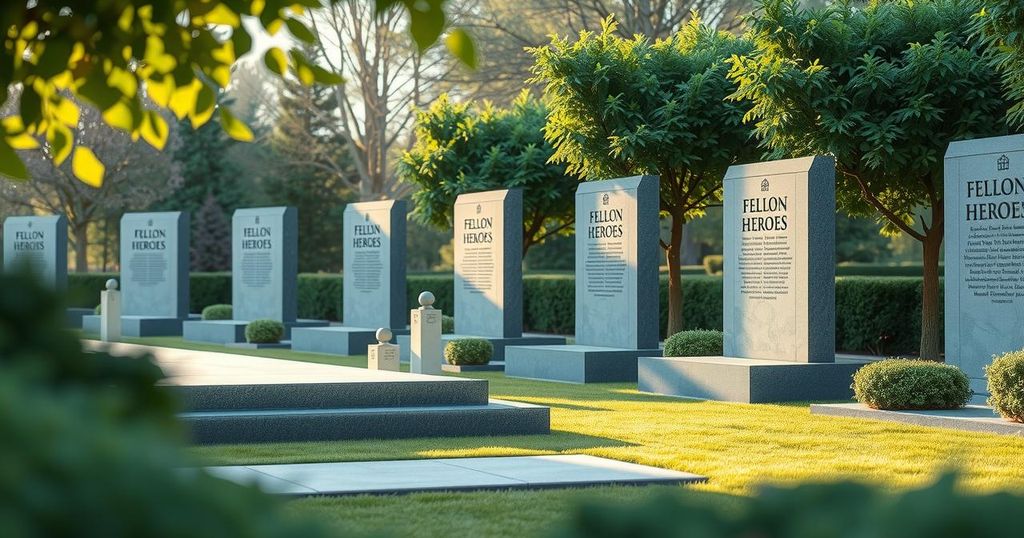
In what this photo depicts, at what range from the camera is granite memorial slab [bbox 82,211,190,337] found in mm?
32969

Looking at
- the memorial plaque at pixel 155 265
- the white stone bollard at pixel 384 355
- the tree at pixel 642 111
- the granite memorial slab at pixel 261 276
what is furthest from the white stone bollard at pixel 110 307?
the white stone bollard at pixel 384 355

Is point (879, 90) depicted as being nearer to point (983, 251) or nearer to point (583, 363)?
point (983, 251)

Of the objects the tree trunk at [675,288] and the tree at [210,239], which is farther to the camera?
the tree at [210,239]

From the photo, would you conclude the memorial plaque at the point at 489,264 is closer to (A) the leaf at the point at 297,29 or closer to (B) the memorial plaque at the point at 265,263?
(B) the memorial plaque at the point at 265,263

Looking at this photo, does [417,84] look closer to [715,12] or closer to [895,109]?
[715,12]

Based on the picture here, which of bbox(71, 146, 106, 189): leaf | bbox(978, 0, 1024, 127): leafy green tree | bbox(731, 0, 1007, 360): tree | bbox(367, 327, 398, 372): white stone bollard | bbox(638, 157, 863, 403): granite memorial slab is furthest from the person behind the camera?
bbox(731, 0, 1007, 360): tree

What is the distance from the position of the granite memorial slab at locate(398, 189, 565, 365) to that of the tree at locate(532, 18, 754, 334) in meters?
1.64

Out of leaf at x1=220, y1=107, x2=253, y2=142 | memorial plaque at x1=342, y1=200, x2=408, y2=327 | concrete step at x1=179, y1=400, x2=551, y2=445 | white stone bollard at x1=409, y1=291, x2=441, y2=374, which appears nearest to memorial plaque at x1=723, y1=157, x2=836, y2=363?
white stone bollard at x1=409, y1=291, x2=441, y2=374

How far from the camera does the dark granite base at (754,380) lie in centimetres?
1562

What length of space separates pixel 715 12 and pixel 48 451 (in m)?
37.1

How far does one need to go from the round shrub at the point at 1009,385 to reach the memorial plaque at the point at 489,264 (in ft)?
39.7

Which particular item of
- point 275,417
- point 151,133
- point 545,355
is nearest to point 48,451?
point 151,133

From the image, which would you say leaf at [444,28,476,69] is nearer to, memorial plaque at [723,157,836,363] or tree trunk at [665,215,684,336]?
memorial plaque at [723,157,836,363]

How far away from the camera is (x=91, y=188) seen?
46.0 meters
